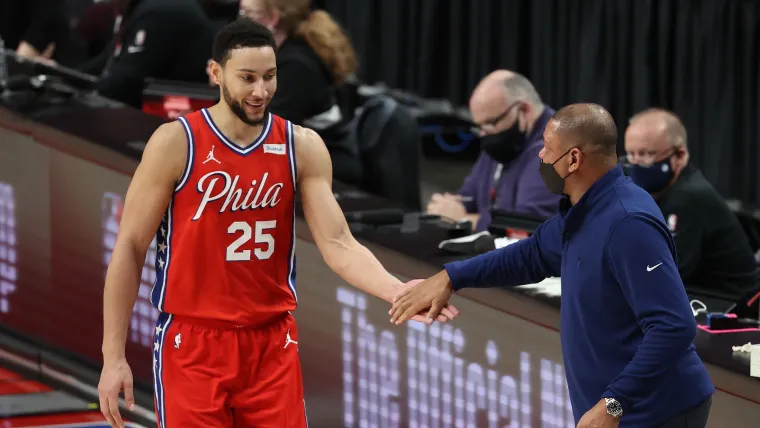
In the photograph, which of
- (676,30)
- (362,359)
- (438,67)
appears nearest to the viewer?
(362,359)

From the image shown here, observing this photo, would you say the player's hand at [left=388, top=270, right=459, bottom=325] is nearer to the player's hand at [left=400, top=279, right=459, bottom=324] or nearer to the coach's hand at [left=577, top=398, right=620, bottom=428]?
the player's hand at [left=400, top=279, right=459, bottom=324]

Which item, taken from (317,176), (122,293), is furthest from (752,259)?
(122,293)

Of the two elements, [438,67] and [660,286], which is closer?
[660,286]

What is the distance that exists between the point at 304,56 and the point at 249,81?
2.07 m

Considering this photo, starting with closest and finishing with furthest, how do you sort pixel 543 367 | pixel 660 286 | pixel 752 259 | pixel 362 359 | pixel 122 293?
pixel 660 286 < pixel 122 293 < pixel 543 367 < pixel 362 359 < pixel 752 259

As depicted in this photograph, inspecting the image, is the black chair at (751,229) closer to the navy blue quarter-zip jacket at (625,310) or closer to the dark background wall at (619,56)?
the dark background wall at (619,56)

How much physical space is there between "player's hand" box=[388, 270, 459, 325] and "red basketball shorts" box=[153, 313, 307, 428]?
0.31m

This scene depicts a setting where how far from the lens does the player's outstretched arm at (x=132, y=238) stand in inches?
123

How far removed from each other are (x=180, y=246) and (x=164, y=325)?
0.22 m

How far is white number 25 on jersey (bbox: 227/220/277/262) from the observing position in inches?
126

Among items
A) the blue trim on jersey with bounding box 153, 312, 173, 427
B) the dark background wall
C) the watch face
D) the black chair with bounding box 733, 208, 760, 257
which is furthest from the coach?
the dark background wall

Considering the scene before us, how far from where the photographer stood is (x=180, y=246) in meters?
3.20

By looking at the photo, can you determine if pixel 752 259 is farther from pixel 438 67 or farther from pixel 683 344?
pixel 438 67

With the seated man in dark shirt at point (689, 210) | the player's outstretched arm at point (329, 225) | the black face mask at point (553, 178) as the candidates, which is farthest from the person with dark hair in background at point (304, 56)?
the black face mask at point (553, 178)
